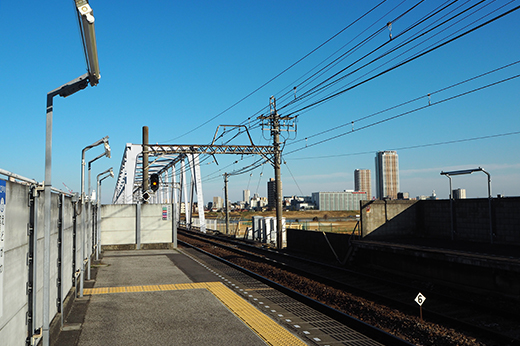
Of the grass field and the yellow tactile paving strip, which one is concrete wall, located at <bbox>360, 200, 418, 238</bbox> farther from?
the yellow tactile paving strip

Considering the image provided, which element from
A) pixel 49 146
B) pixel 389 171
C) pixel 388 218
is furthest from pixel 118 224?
pixel 389 171

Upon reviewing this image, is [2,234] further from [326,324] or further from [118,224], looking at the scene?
[118,224]

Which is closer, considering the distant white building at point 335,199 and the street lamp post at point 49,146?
the street lamp post at point 49,146

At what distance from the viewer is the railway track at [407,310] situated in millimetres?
8828

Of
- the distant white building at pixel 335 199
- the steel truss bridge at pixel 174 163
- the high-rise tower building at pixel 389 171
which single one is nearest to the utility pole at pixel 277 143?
the steel truss bridge at pixel 174 163

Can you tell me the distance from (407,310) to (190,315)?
5.67 metres

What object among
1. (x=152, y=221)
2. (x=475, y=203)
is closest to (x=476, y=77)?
(x=475, y=203)

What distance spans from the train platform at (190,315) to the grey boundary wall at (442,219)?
8.40 meters

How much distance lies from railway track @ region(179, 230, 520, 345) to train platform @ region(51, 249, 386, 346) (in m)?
1.12

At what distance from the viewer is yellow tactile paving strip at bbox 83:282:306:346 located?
340 inches

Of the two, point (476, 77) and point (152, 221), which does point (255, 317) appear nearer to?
point (476, 77)

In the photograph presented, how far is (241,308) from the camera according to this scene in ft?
36.7

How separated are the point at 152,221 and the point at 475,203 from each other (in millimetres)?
18925

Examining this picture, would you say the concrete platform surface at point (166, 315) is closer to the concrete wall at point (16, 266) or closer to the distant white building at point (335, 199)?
the concrete wall at point (16, 266)
